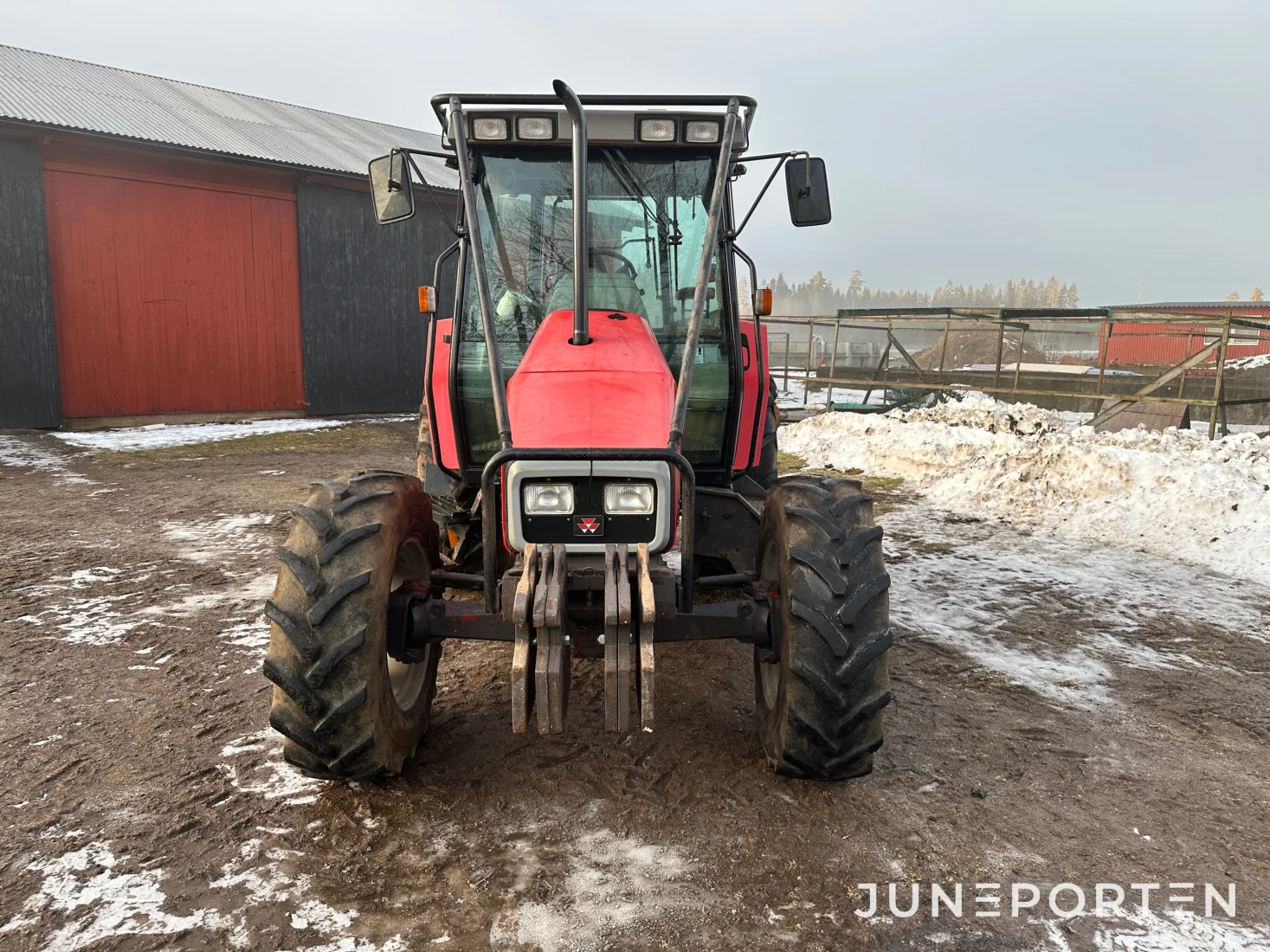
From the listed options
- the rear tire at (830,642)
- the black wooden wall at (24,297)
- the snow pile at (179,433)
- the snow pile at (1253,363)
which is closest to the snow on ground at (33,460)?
the snow pile at (179,433)

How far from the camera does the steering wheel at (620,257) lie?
3.95 m

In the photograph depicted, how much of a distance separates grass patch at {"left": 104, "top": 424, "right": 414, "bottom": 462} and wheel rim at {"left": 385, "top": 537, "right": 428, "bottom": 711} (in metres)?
8.80

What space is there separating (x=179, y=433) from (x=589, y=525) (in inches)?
488

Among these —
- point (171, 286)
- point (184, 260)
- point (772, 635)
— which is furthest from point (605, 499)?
point (184, 260)

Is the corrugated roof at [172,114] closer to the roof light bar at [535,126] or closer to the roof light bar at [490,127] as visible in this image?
the roof light bar at [490,127]

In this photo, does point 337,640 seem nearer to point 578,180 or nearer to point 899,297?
point 578,180

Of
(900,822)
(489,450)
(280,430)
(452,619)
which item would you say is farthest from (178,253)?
(900,822)

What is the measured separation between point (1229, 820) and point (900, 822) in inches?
47.0

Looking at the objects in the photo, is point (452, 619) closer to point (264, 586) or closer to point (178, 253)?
point (264, 586)

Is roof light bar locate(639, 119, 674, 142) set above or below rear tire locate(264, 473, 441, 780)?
above

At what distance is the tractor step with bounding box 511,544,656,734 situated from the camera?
97.6 inches

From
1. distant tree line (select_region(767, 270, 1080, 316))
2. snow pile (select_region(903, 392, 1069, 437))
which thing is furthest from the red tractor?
distant tree line (select_region(767, 270, 1080, 316))

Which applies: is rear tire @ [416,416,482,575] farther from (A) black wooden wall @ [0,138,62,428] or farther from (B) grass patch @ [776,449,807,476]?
(A) black wooden wall @ [0,138,62,428]

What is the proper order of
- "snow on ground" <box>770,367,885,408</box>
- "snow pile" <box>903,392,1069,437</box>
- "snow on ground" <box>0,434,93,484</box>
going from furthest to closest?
"snow on ground" <box>770,367,885,408</box> < "snow pile" <box>903,392,1069,437</box> < "snow on ground" <box>0,434,93,484</box>
